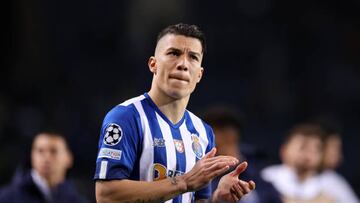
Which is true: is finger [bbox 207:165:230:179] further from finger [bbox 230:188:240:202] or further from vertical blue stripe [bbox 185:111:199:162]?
vertical blue stripe [bbox 185:111:199:162]

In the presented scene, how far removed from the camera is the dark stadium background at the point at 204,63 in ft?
50.3

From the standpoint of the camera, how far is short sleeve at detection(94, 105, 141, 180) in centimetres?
478

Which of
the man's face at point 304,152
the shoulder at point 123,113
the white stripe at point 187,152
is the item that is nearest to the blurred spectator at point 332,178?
the man's face at point 304,152

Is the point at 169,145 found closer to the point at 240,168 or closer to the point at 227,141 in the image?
the point at 240,168

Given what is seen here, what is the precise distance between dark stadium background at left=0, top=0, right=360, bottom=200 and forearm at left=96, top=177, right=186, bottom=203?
29.6 feet

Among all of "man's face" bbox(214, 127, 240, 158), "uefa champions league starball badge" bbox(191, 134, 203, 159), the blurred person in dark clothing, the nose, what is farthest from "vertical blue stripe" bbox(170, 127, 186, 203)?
the blurred person in dark clothing

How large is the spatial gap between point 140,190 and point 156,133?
1.34 feet

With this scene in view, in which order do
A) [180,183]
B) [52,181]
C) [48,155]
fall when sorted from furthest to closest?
1. [52,181]
2. [48,155]
3. [180,183]

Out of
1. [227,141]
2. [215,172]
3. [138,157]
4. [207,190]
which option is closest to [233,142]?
[227,141]

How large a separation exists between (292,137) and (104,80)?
767 centimetres

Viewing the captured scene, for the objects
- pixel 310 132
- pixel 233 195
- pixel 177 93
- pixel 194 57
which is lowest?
pixel 233 195

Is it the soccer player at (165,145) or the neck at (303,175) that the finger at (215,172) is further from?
the neck at (303,175)

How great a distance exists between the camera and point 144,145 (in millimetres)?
4922

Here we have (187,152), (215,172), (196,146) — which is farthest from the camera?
(196,146)
